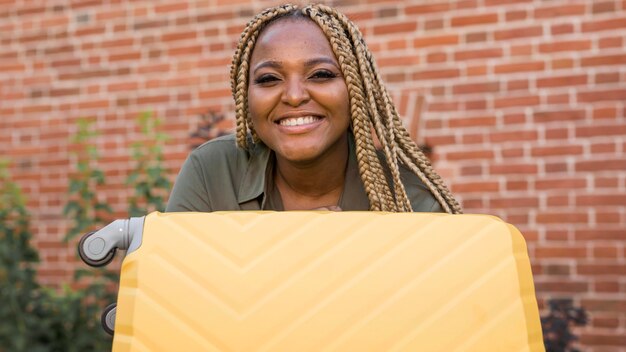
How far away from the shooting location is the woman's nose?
1961 mm

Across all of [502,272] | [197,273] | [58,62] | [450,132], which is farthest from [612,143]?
[58,62]

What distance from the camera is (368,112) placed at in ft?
6.75

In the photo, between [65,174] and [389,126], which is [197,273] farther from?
[65,174]

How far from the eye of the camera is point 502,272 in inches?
58.8

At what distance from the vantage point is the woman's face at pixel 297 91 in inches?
77.7

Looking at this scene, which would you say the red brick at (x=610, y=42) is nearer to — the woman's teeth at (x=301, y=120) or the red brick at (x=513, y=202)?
the red brick at (x=513, y=202)

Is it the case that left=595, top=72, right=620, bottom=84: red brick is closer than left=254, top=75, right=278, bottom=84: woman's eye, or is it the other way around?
left=254, top=75, right=278, bottom=84: woman's eye

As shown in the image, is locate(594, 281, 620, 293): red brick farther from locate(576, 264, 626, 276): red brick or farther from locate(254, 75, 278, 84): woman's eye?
locate(254, 75, 278, 84): woman's eye

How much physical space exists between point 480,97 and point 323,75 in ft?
5.40

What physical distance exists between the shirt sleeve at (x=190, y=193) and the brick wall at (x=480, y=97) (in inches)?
61.5

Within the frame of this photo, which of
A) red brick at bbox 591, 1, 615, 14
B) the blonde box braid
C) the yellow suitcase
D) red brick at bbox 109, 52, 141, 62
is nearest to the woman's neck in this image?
the blonde box braid

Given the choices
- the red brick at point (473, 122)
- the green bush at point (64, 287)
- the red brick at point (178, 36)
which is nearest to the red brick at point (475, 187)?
the red brick at point (473, 122)

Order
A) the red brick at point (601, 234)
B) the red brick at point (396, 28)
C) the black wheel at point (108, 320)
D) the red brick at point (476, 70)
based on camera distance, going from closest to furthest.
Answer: the black wheel at point (108, 320) → the red brick at point (601, 234) → the red brick at point (476, 70) → the red brick at point (396, 28)

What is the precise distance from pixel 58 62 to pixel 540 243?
2378 mm
